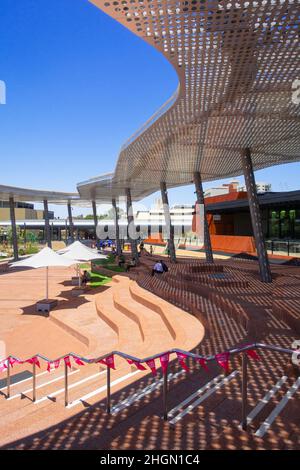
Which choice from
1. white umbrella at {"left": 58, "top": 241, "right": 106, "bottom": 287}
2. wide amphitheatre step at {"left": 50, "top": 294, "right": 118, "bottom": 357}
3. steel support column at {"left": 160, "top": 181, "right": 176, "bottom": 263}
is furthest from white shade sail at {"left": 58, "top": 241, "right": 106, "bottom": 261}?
steel support column at {"left": 160, "top": 181, "right": 176, "bottom": 263}

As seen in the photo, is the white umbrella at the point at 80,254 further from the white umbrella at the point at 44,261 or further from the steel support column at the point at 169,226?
the steel support column at the point at 169,226

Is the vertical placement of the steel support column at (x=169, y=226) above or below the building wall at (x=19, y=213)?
below

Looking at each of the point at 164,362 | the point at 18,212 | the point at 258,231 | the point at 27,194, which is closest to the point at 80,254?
the point at 258,231

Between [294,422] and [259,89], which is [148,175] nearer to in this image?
[259,89]

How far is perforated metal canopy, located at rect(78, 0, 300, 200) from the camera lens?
21.4 feet

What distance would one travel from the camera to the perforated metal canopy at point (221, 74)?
21.4 feet

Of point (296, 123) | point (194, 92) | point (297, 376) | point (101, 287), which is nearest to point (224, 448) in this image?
point (297, 376)

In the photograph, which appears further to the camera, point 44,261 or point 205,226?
point 205,226

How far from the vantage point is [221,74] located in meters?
9.09

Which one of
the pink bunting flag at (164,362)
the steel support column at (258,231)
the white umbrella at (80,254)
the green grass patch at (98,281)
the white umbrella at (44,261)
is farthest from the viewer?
the green grass patch at (98,281)

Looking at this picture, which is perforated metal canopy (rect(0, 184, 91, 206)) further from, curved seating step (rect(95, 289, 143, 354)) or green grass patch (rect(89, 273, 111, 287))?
curved seating step (rect(95, 289, 143, 354))

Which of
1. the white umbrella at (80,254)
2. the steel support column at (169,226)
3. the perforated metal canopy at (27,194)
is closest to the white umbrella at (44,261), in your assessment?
the white umbrella at (80,254)

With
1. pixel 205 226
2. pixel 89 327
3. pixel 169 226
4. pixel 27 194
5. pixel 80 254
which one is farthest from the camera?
pixel 27 194

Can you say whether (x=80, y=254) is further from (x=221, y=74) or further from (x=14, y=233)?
(x=14, y=233)
